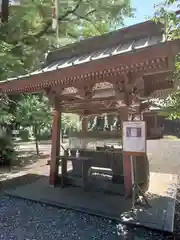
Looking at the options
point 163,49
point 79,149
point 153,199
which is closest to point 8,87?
point 79,149

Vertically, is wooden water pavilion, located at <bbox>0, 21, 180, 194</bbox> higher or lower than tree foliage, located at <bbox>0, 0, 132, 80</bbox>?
lower

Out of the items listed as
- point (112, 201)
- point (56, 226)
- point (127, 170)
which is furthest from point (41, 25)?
point (56, 226)

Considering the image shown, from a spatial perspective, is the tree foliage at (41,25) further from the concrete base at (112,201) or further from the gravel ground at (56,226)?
the gravel ground at (56,226)

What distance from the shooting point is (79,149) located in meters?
5.43

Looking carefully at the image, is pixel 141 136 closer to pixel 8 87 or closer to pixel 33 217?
pixel 33 217

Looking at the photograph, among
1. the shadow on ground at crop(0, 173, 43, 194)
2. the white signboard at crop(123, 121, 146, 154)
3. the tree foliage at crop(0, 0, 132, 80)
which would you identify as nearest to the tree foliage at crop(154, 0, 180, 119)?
the white signboard at crop(123, 121, 146, 154)

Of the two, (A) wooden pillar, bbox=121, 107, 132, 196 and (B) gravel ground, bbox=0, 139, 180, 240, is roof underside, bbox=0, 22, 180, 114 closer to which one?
(A) wooden pillar, bbox=121, 107, 132, 196

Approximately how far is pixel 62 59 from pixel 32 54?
315 cm

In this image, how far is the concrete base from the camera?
11.2 feet

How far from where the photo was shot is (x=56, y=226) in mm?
3299

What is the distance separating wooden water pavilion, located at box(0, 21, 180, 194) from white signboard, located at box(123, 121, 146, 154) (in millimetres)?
357

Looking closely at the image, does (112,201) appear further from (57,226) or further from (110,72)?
(110,72)

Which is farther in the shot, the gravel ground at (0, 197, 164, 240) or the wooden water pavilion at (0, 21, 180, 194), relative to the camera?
the wooden water pavilion at (0, 21, 180, 194)

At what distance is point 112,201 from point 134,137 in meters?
1.38
